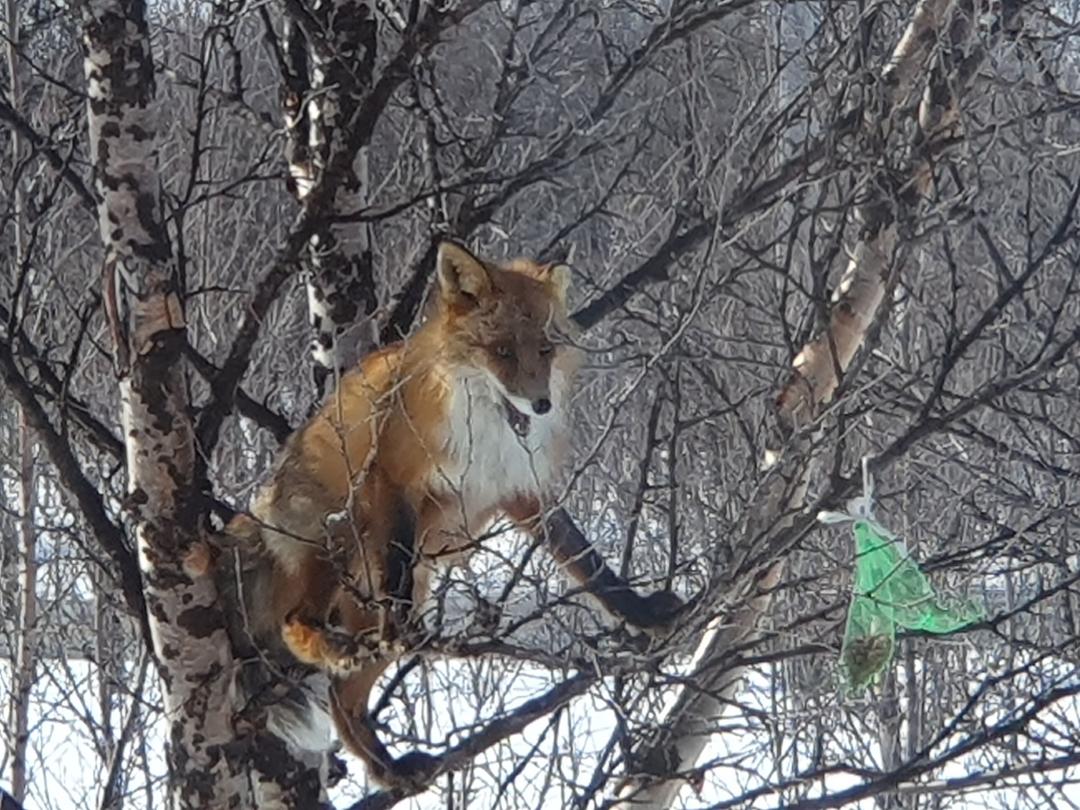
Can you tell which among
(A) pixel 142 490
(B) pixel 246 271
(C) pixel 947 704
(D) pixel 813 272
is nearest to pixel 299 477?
(A) pixel 142 490

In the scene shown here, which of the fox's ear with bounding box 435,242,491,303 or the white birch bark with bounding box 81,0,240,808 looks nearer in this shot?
the white birch bark with bounding box 81,0,240,808

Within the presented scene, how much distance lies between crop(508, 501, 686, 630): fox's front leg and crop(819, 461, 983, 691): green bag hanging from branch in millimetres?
536

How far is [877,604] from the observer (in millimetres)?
3463

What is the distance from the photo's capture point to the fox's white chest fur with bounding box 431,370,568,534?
434cm

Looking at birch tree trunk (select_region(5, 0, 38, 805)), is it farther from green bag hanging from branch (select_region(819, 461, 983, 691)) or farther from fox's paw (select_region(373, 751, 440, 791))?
green bag hanging from branch (select_region(819, 461, 983, 691))

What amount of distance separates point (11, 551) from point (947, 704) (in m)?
5.14

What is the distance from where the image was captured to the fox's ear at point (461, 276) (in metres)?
4.31

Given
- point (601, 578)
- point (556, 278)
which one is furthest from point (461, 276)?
point (601, 578)

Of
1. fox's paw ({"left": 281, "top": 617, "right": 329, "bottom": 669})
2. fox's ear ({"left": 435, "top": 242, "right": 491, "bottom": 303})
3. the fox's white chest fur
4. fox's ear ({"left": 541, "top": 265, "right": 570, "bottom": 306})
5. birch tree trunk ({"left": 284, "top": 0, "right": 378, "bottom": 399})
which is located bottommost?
fox's paw ({"left": 281, "top": 617, "right": 329, "bottom": 669})

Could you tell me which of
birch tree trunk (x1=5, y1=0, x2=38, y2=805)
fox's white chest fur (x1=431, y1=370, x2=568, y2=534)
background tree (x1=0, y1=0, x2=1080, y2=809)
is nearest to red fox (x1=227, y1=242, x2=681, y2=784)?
fox's white chest fur (x1=431, y1=370, x2=568, y2=534)

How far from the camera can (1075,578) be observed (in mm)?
4023

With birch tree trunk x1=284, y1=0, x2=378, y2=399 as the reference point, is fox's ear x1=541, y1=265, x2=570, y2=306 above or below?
below

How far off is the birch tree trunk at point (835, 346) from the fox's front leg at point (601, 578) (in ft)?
0.60

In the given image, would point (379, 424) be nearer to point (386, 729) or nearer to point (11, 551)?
point (386, 729)
